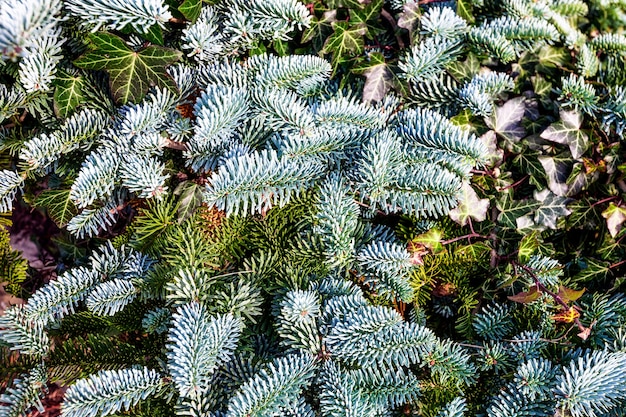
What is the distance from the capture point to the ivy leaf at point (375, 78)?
909mm

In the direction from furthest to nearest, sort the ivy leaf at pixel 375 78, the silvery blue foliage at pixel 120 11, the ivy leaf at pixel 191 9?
1. the ivy leaf at pixel 375 78
2. the ivy leaf at pixel 191 9
3. the silvery blue foliage at pixel 120 11

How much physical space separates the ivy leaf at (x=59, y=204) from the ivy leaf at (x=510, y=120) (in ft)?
2.56

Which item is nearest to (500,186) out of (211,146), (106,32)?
(211,146)

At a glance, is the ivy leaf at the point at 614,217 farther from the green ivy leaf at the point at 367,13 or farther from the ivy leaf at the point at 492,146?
the green ivy leaf at the point at 367,13

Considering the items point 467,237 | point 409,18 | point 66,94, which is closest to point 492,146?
point 467,237

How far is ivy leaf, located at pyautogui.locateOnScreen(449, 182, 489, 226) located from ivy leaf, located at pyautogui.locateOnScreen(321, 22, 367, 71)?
0.32 metres

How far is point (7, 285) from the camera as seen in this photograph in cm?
94

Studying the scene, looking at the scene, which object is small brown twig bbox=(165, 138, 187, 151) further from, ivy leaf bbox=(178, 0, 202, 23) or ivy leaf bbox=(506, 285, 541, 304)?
ivy leaf bbox=(506, 285, 541, 304)

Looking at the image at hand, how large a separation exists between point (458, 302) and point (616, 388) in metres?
0.28

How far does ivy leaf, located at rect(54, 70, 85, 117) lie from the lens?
2.70ft

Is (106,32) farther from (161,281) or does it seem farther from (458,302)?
(458,302)

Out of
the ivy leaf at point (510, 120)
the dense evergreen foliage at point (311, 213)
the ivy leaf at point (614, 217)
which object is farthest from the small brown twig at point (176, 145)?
the ivy leaf at point (614, 217)

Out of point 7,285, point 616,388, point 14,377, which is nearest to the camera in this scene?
point 616,388

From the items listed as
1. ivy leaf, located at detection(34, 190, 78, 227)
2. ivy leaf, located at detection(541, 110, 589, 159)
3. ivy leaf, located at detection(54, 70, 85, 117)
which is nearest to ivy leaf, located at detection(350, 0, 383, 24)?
ivy leaf, located at detection(541, 110, 589, 159)
